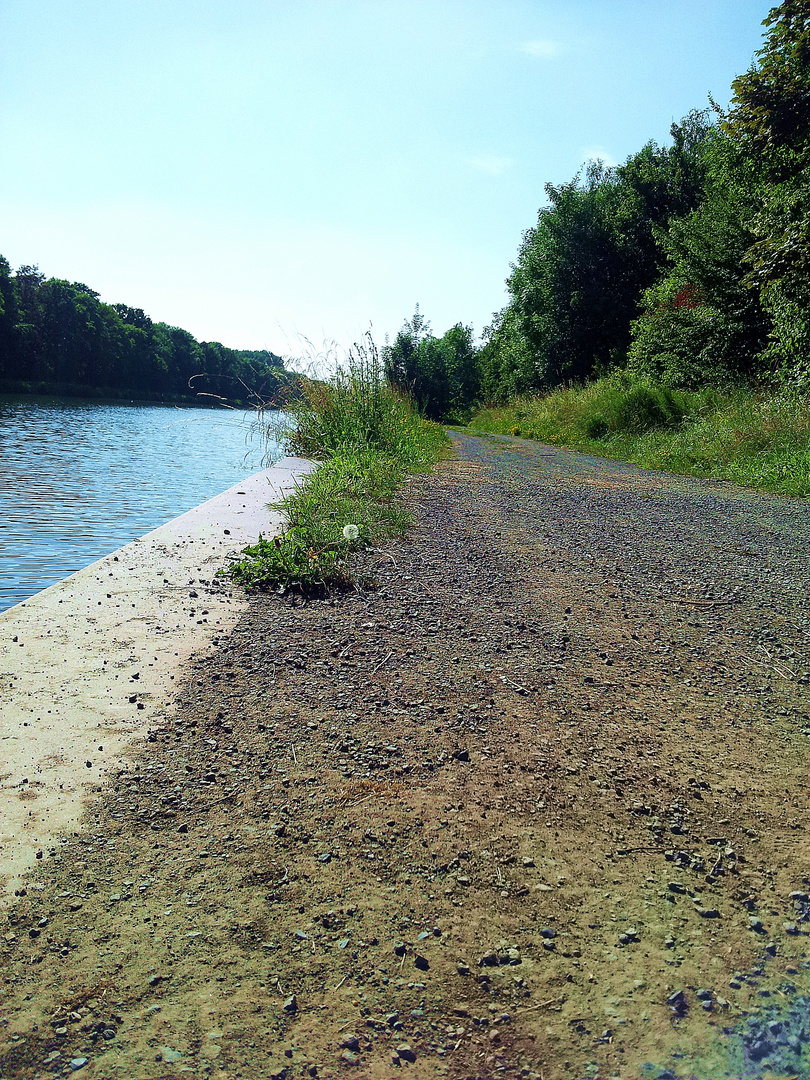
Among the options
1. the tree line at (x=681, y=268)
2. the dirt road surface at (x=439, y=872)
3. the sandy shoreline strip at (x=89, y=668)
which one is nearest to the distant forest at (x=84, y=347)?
the tree line at (x=681, y=268)

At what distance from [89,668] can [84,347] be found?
60.3m

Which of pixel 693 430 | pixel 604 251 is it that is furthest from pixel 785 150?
pixel 604 251

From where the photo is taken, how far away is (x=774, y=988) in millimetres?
1285

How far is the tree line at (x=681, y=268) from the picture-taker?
412 inches

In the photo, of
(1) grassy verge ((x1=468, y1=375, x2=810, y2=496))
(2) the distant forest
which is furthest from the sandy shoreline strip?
(2) the distant forest

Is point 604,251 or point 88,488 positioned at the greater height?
point 604,251

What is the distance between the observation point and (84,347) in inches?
2185

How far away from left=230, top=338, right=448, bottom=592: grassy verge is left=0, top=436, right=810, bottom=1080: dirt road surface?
2.04 ft

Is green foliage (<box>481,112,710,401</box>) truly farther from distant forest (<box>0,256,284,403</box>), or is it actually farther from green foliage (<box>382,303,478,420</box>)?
distant forest (<box>0,256,284,403</box>)

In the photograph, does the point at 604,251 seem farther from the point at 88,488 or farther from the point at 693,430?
the point at 88,488

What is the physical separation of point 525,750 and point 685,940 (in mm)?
735

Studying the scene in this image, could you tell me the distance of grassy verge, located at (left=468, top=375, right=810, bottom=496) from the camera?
917 cm

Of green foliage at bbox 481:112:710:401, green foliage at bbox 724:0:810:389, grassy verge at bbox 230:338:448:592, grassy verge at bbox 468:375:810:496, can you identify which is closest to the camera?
grassy verge at bbox 230:338:448:592

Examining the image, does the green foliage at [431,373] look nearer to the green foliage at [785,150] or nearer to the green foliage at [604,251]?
the green foliage at [604,251]
